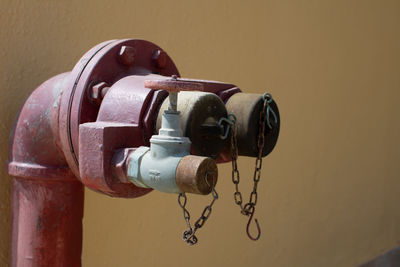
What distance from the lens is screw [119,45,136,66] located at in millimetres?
1228

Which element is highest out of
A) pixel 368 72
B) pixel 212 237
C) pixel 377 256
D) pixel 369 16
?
pixel 369 16

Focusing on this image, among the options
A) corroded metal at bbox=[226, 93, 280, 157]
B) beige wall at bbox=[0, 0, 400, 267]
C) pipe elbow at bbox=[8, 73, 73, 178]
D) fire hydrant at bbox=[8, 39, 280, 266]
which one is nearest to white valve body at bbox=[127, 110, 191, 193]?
fire hydrant at bbox=[8, 39, 280, 266]

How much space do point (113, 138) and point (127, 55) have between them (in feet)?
1.01

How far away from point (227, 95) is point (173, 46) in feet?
2.22

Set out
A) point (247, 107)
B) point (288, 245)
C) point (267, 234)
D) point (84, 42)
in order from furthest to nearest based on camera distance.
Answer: point (288, 245) → point (267, 234) → point (84, 42) → point (247, 107)

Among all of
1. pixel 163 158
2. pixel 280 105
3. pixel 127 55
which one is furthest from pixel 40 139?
pixel 280 105

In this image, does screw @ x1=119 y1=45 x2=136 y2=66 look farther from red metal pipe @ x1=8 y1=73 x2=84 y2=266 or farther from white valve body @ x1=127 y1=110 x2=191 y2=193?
white valve body @ x1=127 y1=110 x2=191 y2=193

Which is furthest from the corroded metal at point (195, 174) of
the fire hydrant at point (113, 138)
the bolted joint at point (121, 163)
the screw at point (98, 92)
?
the screw at point (98, 92)

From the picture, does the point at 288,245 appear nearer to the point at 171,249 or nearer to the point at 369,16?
the point at 171,249

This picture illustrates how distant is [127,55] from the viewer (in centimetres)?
123

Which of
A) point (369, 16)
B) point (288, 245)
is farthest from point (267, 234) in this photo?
point (369, 16)

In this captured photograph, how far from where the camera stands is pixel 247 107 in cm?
112

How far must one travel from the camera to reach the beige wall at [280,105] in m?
1.46

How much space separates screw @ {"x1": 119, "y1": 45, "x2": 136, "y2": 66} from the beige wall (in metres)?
0.30
